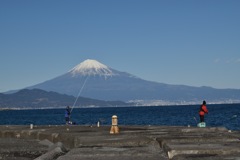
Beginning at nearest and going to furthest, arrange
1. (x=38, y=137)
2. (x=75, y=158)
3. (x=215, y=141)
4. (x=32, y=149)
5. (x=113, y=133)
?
1. (x=75, y=158)
2. (x=215, y=141)
3. (x=32, y=149)
4. (x=113, y=133)
5. (x=38, y=137)

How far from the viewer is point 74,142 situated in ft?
38.3

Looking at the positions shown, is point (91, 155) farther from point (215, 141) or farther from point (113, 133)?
point (113, 133)

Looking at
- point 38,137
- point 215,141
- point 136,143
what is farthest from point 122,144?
point 38,137

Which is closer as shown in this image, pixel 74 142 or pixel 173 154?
pixel 173 154

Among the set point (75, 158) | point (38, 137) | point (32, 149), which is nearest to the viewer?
point (75, 158)

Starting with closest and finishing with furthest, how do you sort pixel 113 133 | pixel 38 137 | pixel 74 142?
1. pixel 74 142
2. pixel 113 133
3. pixel 38 137

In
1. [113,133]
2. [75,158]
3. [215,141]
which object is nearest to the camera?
[75,158]

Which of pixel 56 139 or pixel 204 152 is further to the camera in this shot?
pixel 56 139

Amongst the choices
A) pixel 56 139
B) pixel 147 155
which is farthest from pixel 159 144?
pixel 56 139

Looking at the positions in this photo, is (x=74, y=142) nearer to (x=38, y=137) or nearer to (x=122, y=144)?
(x=122, y=144)

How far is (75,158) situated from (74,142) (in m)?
3.75

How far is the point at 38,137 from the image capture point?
15.6 meters

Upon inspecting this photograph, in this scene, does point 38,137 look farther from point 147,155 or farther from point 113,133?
point 147,155

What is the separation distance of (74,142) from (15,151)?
1776 mm
